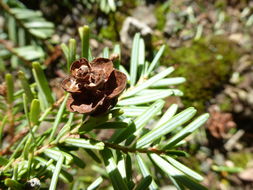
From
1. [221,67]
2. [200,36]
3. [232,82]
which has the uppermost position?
[200,36]

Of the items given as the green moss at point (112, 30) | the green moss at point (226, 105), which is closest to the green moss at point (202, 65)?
the green moss at point (226, 105)

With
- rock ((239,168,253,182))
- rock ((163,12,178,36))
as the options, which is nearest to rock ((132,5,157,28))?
rock ((163,12,178,36))

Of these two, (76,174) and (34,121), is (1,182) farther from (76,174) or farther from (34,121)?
(76,174)

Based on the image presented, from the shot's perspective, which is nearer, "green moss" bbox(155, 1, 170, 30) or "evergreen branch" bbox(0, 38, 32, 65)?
"evergreen branch" bbox(0, 38, 32, 65)

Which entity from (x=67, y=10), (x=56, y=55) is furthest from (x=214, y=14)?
(x=56, y=55)

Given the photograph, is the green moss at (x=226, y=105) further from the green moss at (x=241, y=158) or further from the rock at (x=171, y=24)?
the rock at (x=171, y=24)

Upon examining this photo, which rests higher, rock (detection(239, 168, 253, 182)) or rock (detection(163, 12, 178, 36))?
rock (detection(163, 12, 178, 36))

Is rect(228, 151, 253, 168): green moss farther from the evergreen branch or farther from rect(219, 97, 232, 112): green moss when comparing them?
the evergreen branch
